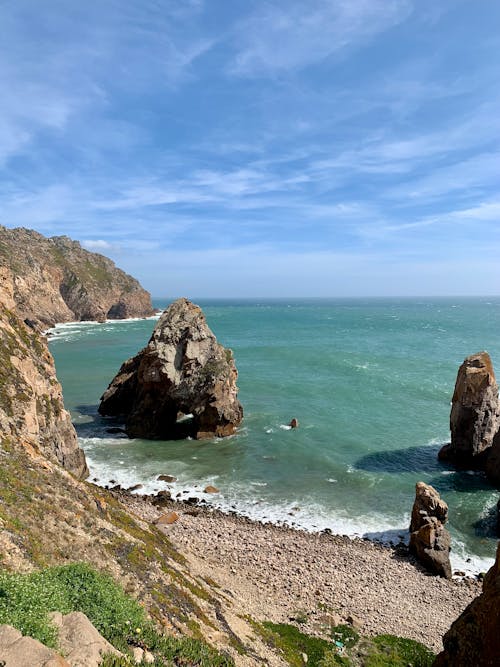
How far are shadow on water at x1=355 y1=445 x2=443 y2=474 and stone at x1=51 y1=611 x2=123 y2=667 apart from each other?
107 feet

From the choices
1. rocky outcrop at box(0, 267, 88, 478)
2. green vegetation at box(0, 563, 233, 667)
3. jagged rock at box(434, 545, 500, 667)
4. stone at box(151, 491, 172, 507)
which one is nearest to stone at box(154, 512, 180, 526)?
stone at box(151, 491, 172, 507)

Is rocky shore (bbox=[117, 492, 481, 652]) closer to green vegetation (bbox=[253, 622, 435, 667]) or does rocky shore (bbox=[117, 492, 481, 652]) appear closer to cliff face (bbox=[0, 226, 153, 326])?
green vegetation (bbox=[253, 622, 435, 667])

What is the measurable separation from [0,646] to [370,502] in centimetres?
3017

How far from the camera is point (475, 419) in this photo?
124ft

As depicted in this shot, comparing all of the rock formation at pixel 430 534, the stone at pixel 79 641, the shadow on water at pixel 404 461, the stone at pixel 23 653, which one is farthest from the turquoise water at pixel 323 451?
the stone at pixel 23 653

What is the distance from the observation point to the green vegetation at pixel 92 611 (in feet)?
24.6

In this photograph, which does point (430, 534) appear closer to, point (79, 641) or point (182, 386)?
point (79, 641)

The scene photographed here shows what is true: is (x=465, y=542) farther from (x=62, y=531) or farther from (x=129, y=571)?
(x=62, y=531)

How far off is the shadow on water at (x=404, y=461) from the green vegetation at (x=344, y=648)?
66.2ft

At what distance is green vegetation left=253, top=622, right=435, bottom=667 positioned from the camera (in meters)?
15.4

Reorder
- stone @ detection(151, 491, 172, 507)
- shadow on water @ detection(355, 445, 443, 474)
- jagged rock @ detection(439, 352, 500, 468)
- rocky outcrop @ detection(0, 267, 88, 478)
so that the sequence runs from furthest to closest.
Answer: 1. jagged rock @ detection(439, 352, 500, 468)
2. shadow on water @ detection(355, 445, 443, 474)
3. stone @ detection(151, 491, 172, 507)
4. rocky outcrop @ detection(0, 267, 88, 478)

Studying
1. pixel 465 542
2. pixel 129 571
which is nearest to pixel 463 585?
pixel 465 542

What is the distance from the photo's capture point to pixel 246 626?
14711 millimetres

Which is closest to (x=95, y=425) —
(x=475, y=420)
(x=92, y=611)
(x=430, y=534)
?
(x=430, y=534)
